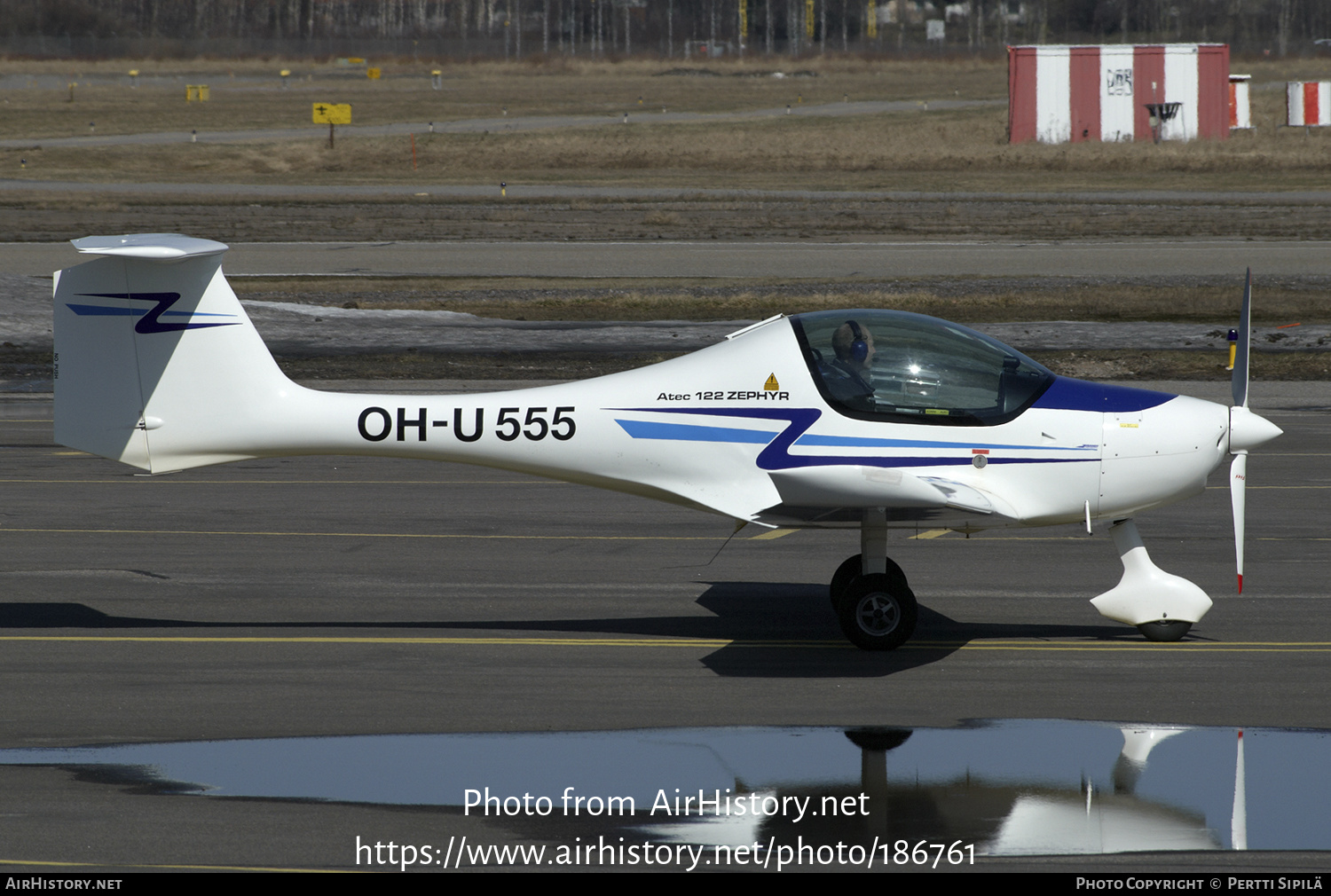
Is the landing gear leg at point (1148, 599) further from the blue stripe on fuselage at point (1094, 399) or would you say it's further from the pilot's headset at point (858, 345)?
the pilot's headset at point (858, 345)

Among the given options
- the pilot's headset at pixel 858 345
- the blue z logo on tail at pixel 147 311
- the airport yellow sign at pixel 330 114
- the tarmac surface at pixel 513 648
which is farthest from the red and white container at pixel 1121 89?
the blue z logo on tail at pixel 147 311

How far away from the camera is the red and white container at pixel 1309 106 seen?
66.2 metres

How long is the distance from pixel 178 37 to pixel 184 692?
161 m

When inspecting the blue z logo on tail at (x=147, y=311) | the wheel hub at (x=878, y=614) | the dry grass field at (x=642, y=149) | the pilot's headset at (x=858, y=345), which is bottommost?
the wheel hub at (x=878, y=614)

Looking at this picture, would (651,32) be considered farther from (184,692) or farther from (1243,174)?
(184,692)

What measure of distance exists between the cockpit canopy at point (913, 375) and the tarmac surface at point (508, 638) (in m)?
1.76

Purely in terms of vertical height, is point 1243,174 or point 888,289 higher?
point 1243,174

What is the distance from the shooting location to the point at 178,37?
15525 centimetres

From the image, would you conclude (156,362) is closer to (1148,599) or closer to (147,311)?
(147,311)

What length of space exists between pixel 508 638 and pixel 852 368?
327 cm

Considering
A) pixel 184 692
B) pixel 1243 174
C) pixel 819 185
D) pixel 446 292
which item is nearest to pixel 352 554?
pixel 184 692

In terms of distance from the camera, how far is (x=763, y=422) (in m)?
10.3

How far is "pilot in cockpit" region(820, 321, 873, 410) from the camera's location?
10.1 m

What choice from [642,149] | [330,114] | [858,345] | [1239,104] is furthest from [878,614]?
[1239,104]
